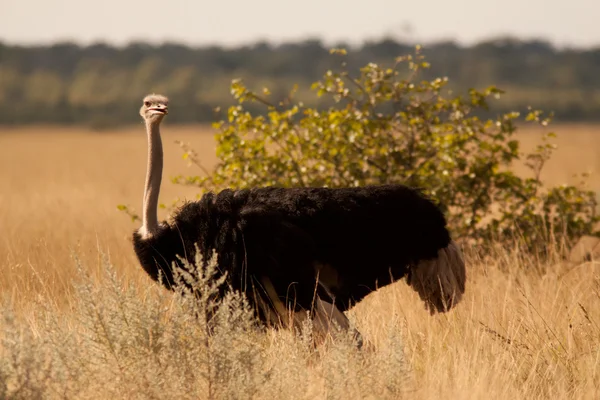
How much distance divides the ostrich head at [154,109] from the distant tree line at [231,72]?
54210 millimetres

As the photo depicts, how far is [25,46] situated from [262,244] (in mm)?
87997

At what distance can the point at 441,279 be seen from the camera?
4.96 m

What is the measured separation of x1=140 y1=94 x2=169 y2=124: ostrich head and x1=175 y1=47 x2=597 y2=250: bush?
1716mm

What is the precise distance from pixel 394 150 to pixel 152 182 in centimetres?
259

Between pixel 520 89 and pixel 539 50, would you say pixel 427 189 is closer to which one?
pixel 520 89

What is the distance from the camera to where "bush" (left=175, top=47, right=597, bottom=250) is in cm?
688

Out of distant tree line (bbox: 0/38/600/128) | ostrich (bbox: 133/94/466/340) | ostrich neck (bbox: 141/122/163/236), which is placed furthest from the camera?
distant tree line (bbox: 0/38/600/128)

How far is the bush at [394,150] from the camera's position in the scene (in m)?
6.88

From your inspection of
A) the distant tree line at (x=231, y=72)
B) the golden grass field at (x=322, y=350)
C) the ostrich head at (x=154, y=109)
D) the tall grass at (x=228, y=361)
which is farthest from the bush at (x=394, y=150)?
the distant tree line at (x=231, y=72)

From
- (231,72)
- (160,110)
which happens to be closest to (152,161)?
(160,110)

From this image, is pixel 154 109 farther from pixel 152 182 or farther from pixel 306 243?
pixel 306 243

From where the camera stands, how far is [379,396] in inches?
141

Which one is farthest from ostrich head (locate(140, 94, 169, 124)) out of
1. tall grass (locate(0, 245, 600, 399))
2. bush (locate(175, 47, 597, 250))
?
bush (locate(175, 47, 597, 250))

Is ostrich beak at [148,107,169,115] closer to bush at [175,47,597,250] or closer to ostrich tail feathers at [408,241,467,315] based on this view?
ostrich tail feathers at [408,241,467,315]
